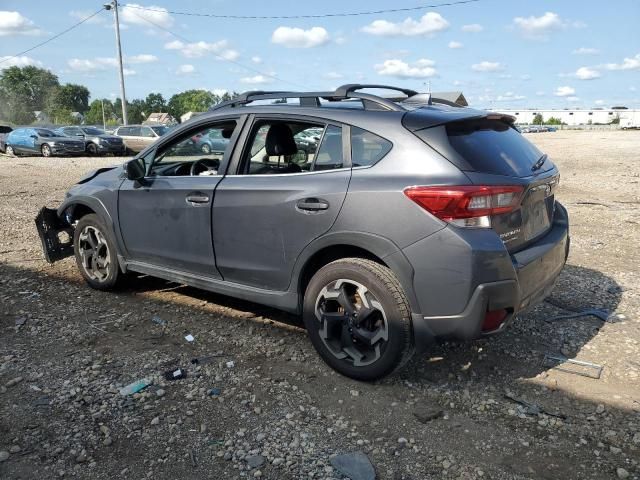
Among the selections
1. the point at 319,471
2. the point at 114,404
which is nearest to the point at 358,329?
the point at 319,471

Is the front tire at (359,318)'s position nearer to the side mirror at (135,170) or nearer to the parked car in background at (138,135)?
the side mirror at (135,170)

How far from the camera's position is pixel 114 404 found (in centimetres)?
313

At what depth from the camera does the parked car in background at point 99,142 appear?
24.3 m

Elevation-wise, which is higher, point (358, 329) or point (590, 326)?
point (358, 329)

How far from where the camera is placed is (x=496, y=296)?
293cm

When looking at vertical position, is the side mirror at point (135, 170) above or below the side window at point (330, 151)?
below

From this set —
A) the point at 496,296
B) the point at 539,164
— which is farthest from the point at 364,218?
the point at 539,164

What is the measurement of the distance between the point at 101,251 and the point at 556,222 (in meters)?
3.99

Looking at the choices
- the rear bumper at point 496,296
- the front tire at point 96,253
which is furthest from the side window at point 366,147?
→ the front tire at point 96,253

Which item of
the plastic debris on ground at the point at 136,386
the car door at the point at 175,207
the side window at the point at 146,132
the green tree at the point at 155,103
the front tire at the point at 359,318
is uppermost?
the green tree at the point at 155,103

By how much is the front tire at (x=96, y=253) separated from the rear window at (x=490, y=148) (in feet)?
10.6

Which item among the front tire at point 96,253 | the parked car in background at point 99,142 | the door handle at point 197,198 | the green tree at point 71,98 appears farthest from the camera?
the green tree at point 71,98

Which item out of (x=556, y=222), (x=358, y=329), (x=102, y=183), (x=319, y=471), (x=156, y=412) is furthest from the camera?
(x=102, y=183)

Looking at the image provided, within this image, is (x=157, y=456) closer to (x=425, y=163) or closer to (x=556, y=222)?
(x=425, y=163)
